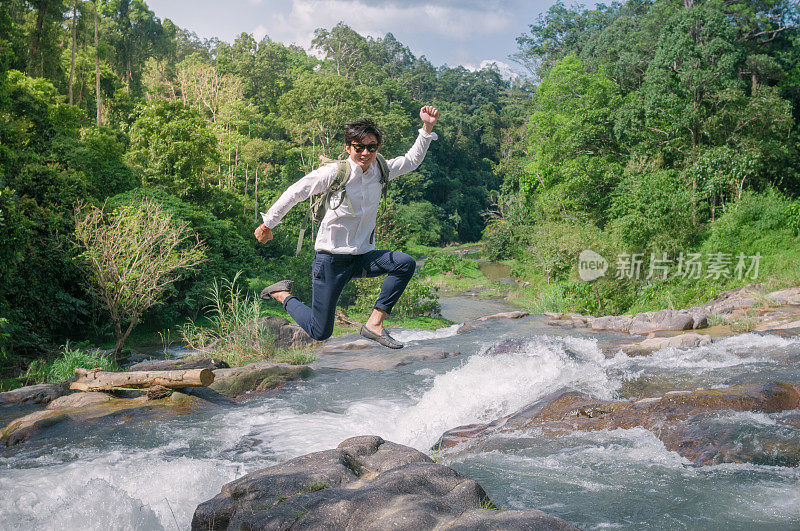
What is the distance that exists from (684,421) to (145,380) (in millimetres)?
7878

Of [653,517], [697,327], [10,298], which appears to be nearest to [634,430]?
[653,517]

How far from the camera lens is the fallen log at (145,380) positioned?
9.84 meters

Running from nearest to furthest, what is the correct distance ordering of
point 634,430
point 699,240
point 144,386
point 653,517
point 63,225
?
point 653,517
point 634,430
point 144,386
point 63,225
point 699,240

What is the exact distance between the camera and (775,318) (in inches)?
612

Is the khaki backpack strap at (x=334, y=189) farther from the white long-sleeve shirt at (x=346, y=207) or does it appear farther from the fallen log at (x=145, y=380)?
the fallen log at (x=145, y=380)

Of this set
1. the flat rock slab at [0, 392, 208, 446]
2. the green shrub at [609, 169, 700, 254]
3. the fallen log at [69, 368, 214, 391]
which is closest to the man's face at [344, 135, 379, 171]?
the fallen log at [69, 368, 214, 391]

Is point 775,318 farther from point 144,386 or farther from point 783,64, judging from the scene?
point 783,64

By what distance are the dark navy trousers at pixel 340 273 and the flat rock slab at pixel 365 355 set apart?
767 cm

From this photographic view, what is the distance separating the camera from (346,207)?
17.1ft

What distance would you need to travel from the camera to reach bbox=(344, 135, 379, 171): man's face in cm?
513

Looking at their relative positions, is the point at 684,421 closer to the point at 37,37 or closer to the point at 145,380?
the point at 145,380

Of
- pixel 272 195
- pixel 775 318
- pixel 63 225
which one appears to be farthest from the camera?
pixel 272 195

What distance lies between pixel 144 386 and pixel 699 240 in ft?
69.6

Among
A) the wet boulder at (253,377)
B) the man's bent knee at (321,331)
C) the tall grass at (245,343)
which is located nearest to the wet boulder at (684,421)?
the man's bent knee at (321,331)
